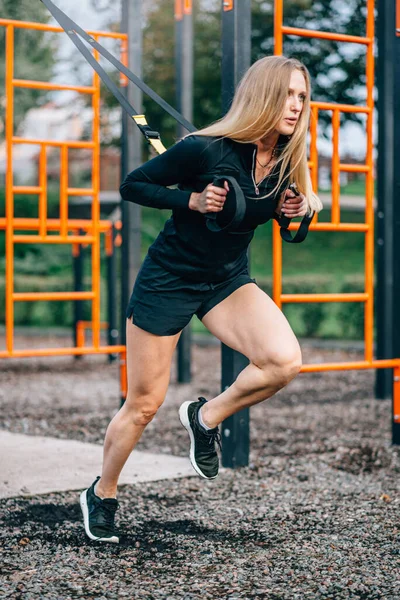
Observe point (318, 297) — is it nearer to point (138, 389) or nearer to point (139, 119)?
point (139, 119)

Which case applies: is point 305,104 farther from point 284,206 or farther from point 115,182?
point 115,182

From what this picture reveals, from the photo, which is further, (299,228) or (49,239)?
(49,239)

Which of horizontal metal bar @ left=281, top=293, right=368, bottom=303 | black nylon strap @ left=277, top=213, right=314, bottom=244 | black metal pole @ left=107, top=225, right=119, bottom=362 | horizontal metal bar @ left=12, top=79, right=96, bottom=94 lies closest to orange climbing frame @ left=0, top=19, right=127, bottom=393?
horizontal metal bar @ left=12, top=79, right=96, bottom=94

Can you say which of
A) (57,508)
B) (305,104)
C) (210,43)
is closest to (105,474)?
(57,508)

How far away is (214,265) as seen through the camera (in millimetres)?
3691

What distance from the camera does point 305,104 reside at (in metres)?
3.57

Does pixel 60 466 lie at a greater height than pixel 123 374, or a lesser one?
lesser

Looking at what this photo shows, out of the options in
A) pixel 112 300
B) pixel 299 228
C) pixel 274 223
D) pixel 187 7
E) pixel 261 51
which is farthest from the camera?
pixel 261 51

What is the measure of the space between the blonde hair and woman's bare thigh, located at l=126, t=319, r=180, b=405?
0.69 metres

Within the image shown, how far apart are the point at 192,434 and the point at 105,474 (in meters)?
0.37

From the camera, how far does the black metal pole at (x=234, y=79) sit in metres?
5.08

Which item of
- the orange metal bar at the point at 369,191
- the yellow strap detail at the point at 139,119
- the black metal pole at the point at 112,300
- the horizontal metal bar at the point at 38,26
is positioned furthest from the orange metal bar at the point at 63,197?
the black metal pole at the point at 112,300

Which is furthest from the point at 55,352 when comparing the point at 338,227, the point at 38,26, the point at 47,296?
the point at 38,26

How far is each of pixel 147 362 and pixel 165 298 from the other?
0.25m
